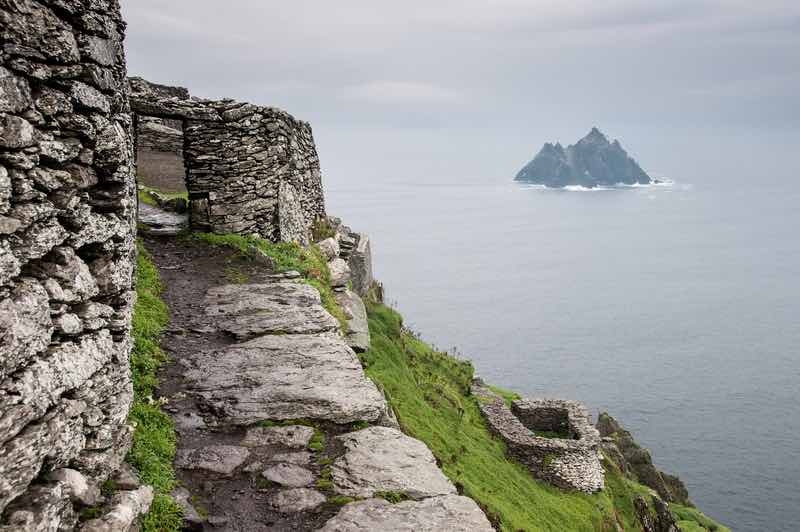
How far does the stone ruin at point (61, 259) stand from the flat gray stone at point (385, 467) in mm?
2415

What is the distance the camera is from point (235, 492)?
22.8 feet

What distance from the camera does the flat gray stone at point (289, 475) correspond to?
7.25 m

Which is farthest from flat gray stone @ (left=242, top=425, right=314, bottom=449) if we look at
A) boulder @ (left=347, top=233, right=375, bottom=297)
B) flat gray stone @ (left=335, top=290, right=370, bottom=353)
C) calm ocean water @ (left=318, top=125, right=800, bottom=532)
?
calm ocean water @ (left=318, top=125, right=800, bottom=532)

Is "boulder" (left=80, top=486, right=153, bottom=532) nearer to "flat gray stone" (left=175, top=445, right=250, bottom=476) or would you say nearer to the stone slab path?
the stone slab path

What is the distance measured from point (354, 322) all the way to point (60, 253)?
1096 cm

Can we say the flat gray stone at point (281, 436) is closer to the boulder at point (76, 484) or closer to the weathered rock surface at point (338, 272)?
the boulder at point (76, 484)

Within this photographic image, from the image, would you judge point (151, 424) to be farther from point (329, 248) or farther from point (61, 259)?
point (329, 248)

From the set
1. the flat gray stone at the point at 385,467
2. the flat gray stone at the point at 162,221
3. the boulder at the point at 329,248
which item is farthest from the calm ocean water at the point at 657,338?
the flat gray stone at the point at 385,467

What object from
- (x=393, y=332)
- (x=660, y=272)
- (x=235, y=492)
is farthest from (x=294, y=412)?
(x=660, y=272)

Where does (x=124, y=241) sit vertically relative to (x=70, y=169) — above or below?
below

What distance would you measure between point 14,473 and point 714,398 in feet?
328

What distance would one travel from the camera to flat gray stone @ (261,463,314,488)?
285 inches

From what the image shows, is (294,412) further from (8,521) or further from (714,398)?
(714,398)

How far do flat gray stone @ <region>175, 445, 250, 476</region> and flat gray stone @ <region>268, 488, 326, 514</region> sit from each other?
0.75 meters
